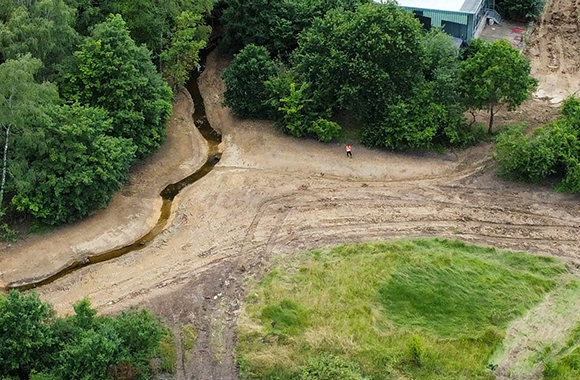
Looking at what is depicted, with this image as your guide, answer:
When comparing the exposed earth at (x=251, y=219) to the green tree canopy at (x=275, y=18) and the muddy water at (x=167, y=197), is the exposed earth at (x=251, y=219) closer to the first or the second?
the muddy water at (x=167, y=197)

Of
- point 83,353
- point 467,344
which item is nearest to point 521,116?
point 467,344

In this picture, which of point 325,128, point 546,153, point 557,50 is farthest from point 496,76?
point 557,50

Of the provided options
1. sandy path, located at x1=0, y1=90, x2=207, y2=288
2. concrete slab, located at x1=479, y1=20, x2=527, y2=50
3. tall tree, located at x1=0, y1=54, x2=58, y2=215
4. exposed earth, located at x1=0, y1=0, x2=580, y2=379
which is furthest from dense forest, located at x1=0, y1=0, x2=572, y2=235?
concrete slab, located at x1=479, y1=20, x2=527, y2=50

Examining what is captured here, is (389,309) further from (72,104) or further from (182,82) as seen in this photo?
(182,82)

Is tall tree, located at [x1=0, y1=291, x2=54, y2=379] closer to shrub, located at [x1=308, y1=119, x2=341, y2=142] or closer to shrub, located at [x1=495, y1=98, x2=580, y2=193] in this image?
shrub, located at [x1=308, y1=119, x2=341, y2=142]

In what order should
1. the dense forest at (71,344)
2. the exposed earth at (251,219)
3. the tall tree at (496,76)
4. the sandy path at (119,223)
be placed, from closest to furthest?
1. the dense forest at (71,344)
2. the exposed earth at (251,219)
3. the sandy path at (119,223)
4. the tall tree at (496,76)

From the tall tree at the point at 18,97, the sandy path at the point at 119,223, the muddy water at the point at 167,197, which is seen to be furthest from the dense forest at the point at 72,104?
the muddy water at the point at 167,197

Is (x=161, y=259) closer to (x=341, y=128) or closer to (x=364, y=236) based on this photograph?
(x=364, y=236)
